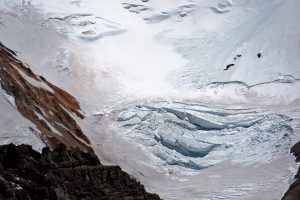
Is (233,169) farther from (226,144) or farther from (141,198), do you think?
(141,198)

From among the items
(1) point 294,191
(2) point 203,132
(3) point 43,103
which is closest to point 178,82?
(2) point 203,132

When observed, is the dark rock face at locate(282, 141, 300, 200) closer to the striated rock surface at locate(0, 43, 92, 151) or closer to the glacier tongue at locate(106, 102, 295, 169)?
the glacier tongue at locate(106, 102, 295, 169)

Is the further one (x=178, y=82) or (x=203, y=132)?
(x=178, y=82)

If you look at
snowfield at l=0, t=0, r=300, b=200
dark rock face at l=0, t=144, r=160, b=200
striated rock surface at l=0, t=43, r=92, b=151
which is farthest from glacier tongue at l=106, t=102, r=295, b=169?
dark rock face at l=0, t=144, r=160, b=200


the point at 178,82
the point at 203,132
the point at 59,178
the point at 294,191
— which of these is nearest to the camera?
the point at 59,178

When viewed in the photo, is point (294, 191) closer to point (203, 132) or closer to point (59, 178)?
point (59, 178)

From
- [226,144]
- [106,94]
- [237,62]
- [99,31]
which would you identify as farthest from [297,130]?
[99,31]
